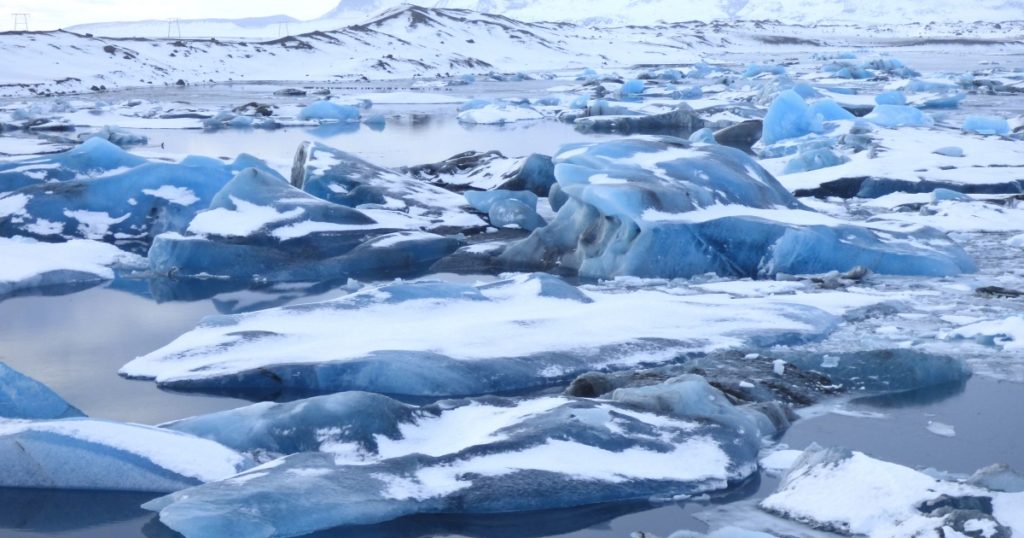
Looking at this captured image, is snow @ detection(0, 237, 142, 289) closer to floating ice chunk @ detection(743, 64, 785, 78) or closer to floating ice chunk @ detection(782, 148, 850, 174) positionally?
floating ice chunk @ detection(782, 148, 850, 174)

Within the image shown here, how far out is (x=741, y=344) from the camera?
18.6 feet

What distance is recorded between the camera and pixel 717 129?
18.6 metres

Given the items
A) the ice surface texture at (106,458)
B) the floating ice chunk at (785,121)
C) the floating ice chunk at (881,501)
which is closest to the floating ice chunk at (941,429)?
the floating ice chunk at (881,501)

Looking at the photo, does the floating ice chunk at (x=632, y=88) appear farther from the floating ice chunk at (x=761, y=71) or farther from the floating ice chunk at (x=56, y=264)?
the floating ice chunk at (x=56, y=264)

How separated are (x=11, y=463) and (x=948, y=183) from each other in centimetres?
944

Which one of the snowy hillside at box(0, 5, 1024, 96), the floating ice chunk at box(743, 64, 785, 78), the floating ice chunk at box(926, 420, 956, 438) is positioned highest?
the floating ice chunk at box(926, 420, 956, 438)

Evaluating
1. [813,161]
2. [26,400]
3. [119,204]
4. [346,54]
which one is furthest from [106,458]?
[346,54]

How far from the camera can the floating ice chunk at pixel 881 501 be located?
10.6ft

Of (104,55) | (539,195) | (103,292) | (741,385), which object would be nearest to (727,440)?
(741,385)

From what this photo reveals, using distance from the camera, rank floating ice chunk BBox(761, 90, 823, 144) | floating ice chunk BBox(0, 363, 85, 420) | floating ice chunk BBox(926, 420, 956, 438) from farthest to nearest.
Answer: floating ice chunk BBox(761, 90, 823, 144) → floating ice chunk BBox(926, 420, 956, 438) → floating ice chunk BBox(0, 363, 85, 420)

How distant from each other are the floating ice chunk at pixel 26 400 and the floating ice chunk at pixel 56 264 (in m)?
3.29

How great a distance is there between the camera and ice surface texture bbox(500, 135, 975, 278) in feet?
25.1

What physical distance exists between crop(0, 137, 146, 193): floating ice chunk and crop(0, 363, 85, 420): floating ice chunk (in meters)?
6.31

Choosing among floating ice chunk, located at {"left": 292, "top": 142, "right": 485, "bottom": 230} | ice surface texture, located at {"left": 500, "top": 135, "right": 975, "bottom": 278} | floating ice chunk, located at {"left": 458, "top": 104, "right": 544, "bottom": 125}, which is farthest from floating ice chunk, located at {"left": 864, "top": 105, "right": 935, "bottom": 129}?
ice surface texture, located at {"left": 500, "top": 135, "right": 975, "bottom": 278}
